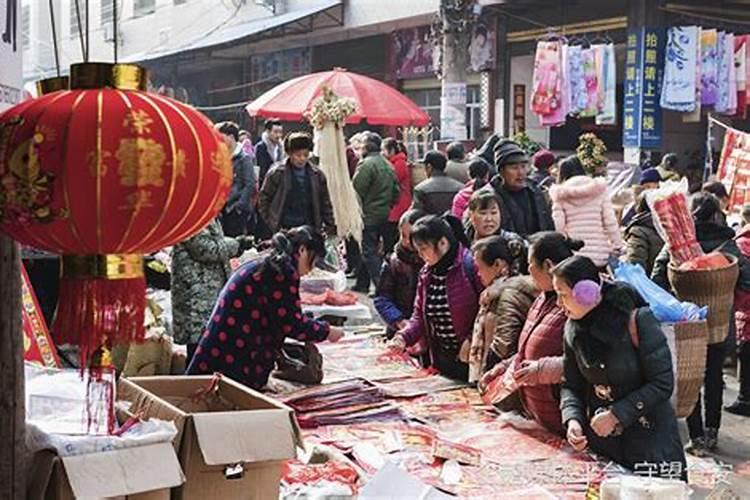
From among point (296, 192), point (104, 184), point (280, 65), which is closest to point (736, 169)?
point (296, 192)

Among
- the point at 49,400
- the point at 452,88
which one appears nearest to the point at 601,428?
the point at 49,400

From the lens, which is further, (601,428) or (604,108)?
(604,108)

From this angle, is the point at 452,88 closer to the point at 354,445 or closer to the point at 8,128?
the point at 354,445

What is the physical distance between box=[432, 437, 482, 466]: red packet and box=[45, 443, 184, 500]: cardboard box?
1528mm

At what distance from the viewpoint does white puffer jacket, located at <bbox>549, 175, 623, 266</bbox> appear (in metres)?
6.48

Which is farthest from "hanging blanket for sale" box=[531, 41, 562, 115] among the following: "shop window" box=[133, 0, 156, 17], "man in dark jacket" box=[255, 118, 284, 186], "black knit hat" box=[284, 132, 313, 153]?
"shop window" box=[133, 0, 156, 17]

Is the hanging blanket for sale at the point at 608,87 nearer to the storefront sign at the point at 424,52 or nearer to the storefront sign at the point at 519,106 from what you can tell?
the storefront sign at the point at 519,106

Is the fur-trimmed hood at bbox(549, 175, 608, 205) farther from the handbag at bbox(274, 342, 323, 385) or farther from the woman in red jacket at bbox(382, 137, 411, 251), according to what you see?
the woman in red jacket at bbox(382, 137, 411, 251)

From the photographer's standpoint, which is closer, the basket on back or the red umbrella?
the basket on back

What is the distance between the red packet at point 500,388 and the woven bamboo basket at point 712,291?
4.86 feet

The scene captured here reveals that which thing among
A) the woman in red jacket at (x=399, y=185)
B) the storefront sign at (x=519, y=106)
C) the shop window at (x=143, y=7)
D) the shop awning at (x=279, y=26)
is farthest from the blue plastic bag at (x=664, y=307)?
the shop window at (x=143, y=7)

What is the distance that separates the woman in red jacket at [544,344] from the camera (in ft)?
14.0

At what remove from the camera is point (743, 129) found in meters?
14.1

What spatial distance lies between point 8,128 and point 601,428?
2.55m
